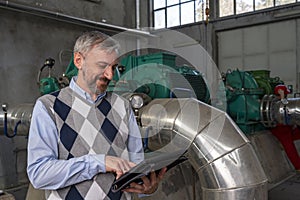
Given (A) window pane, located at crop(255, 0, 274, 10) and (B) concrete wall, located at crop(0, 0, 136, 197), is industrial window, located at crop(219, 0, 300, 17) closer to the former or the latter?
(A) window pane, located at crop(255, 0, 274, 10)

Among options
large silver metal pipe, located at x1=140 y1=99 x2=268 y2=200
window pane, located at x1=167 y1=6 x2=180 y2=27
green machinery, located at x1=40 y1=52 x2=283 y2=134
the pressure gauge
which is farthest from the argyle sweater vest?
window pane, located at x1=167 y1=6 x2=180 y2=27

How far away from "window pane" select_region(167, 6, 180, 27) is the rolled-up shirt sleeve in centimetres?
495

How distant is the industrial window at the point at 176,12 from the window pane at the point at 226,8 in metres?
0.26

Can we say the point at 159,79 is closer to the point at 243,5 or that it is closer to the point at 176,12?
the point at 243,5

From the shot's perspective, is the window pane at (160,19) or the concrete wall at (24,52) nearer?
the concrete wall at (24,52)

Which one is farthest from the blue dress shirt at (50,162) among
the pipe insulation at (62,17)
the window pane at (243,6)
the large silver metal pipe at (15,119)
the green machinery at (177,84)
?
the window pane at (243,6)

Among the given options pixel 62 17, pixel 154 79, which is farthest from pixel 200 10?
pixel 154 79

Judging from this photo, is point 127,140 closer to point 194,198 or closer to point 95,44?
point 95,44

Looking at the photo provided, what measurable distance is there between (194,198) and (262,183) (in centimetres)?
81

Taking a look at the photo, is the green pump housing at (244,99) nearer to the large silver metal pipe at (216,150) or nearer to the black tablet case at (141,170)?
the large silver metal pipe at (216,150)

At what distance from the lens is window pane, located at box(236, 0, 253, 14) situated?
4668mm

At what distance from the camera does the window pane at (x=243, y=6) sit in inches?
184

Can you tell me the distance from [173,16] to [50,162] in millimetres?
5094

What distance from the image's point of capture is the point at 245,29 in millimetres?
4645
